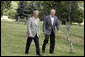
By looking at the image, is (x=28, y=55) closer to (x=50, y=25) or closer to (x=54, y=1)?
(x=50, y=25)

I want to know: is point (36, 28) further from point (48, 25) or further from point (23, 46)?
point (23, 46)

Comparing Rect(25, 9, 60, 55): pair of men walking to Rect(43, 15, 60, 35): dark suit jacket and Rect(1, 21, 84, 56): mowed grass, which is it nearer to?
Rect(43, 15, 60, 35): dark suit jacket

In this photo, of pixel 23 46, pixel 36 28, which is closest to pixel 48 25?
pixel 36 28

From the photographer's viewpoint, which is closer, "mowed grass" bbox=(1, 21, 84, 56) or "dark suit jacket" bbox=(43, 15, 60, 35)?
"dark suit jacket" bbox=(43, 15, 60, 35)

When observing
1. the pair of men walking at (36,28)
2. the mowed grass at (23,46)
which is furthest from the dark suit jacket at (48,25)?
the mowed grass at (23,46)

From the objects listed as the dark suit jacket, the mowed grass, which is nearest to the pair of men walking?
the dark suit jacket

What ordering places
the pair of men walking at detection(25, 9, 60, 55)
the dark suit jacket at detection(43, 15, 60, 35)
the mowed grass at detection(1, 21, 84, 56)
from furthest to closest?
the mowed grass at detection(1, 21, 84, 56) < the dark suit jacket at detection(43, 15, 60, 35) < the pair of men walking at detection(25, 9, 60, 55)

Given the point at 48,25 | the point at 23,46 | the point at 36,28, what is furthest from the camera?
the point at 23,46

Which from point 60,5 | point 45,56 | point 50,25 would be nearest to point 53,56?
point 45,56

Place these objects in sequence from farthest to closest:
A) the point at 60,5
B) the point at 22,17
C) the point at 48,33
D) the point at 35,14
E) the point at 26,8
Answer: the point at 22,17 < the point at 26,8 < the point at 60,5 < the point at 48,33 < the point at 35,14

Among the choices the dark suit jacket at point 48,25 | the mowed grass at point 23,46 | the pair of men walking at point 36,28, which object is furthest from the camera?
the mowed grass at point 23,46

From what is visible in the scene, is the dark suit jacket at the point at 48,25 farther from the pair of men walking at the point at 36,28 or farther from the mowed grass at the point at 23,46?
the mowed grass at the point at 23,46

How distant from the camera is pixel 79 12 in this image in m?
24.2

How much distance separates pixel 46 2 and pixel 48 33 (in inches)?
461
